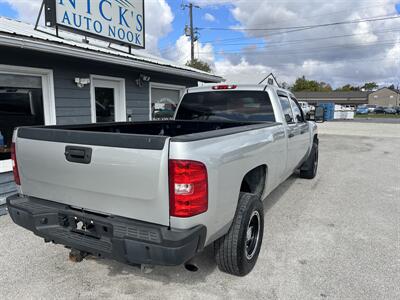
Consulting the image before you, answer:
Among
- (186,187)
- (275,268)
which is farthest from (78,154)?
(275,268)

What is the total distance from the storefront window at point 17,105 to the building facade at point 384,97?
351ft

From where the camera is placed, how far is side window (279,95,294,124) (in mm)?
4593

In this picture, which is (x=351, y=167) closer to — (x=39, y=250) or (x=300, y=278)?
(x=300, y=278)

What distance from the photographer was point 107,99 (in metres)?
7.21

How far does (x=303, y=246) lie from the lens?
12.0 ft

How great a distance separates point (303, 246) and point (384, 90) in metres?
112

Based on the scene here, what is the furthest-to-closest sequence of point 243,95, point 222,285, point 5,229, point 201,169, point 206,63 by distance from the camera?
1. point 206,63
2. point 243,95
3. point 5,229
4. point 222,285
5. point 201,169

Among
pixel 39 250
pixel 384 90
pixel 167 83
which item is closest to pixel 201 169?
pixel 39 250

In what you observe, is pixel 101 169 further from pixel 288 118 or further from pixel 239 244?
pixel 288 118

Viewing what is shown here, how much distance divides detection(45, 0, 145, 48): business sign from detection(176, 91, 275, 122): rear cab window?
10.6ft

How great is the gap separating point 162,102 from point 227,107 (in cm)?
483

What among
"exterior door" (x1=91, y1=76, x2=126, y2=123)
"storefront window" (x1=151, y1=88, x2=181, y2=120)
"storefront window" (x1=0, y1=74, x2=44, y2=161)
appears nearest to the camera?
"storefront window" (x1=0, y1=74, x2=44, y2=161)

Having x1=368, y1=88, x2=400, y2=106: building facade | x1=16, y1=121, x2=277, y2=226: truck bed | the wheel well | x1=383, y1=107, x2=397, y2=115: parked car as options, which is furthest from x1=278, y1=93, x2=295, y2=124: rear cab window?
x1=368, y1=88, x2=400, y2=106: building facade

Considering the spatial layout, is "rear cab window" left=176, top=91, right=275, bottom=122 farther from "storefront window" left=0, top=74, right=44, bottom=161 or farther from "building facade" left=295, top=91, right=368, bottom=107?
"building facade" left=295, top=91, right=368, bottom=107
